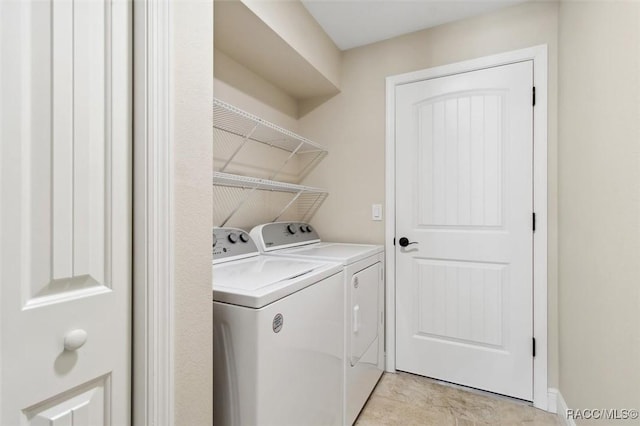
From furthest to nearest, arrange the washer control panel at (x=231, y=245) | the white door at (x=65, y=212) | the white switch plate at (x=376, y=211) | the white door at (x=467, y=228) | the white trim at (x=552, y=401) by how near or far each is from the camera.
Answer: the white switch plate at (x=376, y=211) < the white door at (x=467, y=228) < the white trim at (x=552, y=401) < the washer control panel at (x=231, y=245) < the white door at (x=65, y=212)

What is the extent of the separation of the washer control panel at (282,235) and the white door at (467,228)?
70 centimetres

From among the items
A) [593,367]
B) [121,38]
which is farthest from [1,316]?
[593,367]

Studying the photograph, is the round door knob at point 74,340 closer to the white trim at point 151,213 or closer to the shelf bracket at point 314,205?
the white trim at point 151,213

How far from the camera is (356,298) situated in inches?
66.8

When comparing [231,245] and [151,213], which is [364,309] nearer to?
[231,245]

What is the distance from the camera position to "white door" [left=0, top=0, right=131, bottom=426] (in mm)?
574

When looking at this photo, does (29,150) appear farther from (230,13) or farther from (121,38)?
(230,13)

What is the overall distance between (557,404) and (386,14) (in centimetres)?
268

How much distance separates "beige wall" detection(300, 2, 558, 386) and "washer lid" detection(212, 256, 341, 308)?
963 millimetres

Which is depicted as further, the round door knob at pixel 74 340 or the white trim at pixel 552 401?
the white trim at pixel 552 401

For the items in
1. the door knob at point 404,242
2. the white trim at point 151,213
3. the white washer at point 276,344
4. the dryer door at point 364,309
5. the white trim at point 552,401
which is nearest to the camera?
the white trim at point 151,213

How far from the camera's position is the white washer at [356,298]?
1.60 metres

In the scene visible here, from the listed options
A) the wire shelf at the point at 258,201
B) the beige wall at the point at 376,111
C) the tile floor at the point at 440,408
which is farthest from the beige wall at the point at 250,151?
the tile floor at the point at 440,408

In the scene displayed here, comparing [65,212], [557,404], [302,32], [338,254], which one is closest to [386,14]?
[302,32]
